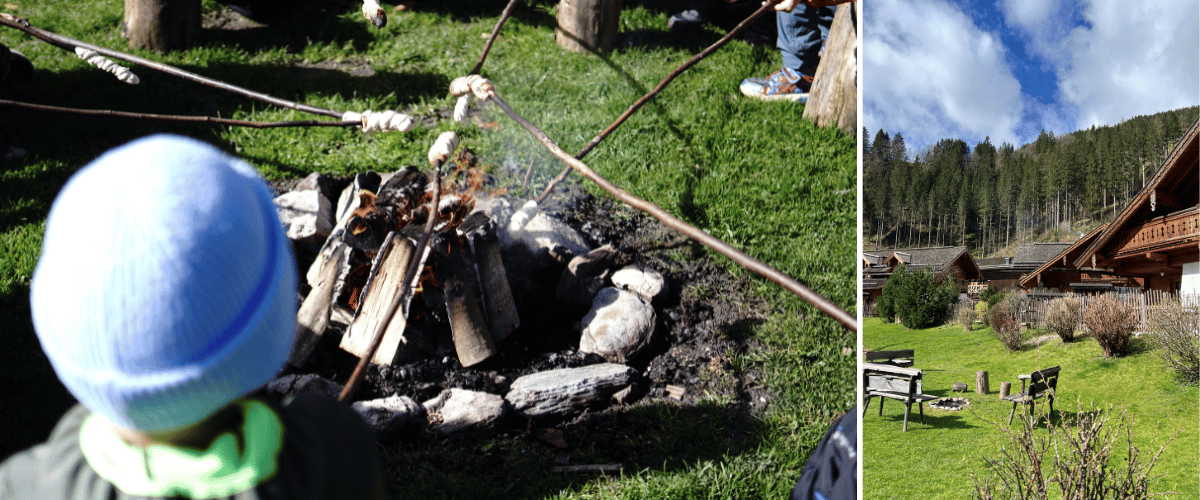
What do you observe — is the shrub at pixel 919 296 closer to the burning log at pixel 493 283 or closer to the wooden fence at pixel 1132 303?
the wooden fence at pixel 1132 303

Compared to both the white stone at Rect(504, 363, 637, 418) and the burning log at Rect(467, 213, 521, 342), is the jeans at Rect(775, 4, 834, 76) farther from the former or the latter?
the white stone at Rect(504, 363, 637, 418)

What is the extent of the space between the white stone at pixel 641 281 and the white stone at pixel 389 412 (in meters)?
1.17

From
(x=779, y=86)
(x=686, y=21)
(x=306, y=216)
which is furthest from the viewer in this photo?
(x=686, y=21)

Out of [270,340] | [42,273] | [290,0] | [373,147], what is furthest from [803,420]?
[290,0]

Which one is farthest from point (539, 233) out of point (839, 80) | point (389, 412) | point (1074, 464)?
point (1074, 464)

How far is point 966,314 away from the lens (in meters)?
1.70

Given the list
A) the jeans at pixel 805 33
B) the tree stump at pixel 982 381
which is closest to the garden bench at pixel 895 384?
the tree stump at pixel 982 381

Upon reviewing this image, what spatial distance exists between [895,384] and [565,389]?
4.48 feet

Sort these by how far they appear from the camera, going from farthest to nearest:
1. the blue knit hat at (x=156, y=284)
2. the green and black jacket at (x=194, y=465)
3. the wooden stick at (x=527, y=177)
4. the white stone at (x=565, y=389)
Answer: the wooden stick at (x=527, y=177)
the white stone at (x=565, y=389)
the green and black jacket at (x=194, y=465)
the blue knit hat at (x=156, y=284)

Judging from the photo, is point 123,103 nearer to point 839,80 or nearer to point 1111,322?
point 839,80

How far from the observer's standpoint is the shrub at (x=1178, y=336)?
155 centimetres

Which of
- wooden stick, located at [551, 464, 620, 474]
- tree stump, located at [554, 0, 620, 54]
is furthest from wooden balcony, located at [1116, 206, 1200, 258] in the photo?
tree stump, located at [554, 0, 620, 54]

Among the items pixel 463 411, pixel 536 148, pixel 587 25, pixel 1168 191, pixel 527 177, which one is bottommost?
pixel 463 411

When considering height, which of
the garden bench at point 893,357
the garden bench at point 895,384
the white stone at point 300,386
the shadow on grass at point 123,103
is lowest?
the white stone at point 300,386
